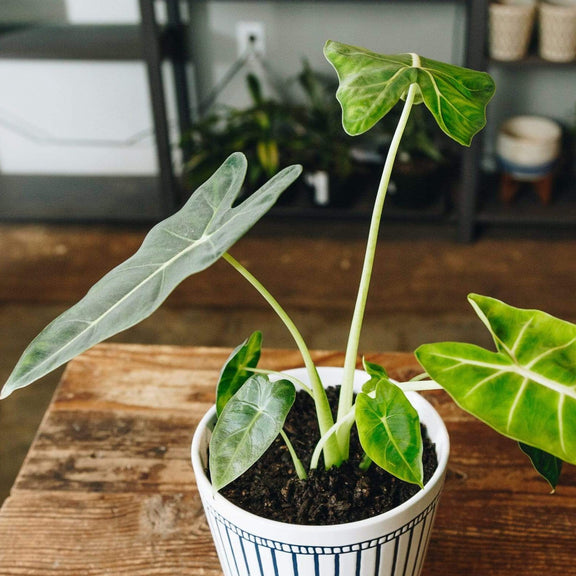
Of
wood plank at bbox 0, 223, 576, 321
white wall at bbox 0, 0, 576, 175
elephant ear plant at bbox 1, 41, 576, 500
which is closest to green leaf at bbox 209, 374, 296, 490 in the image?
elephant ear plant at bbox 1, 41, 576, 500

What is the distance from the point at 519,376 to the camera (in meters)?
0.52

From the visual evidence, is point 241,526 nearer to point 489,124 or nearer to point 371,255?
point 371,255

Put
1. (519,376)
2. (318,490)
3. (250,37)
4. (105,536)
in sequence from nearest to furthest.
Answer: (519,376) → (318,490) → (105,536) → (250,37)

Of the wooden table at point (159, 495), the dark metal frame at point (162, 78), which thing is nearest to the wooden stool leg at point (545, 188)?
the dark metal frame at point (162, 78)

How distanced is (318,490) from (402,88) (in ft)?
1.12

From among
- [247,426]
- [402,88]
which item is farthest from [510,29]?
[247,426]

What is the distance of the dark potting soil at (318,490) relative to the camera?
616 millimetres

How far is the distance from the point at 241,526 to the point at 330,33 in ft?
7.23

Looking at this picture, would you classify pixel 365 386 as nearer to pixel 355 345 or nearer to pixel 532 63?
pixel 355 345

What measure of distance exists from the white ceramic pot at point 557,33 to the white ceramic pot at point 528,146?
259mm

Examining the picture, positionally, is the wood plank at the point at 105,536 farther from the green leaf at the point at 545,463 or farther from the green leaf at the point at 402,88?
the green leaf at the point at 402,88

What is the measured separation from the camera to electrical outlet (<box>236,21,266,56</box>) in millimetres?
2521

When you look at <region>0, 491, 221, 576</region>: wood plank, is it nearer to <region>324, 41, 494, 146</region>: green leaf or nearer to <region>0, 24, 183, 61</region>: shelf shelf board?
<region>324, 41, 494, 146</region>: green leaf

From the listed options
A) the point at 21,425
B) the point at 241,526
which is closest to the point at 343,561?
the point at 241,526
